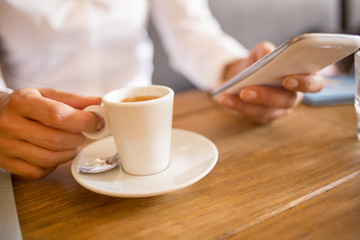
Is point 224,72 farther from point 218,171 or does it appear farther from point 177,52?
point 218,171

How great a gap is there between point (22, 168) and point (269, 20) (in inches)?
58.2

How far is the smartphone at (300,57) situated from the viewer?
401 millimetres

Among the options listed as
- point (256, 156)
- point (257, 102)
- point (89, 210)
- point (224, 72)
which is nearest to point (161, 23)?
point (224, 72)

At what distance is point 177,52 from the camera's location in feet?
3.79

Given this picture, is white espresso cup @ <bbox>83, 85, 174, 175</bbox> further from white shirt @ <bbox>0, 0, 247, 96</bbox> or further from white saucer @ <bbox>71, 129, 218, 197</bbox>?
white shirt @ <bbox>0, 0, 247, 96</bbox>

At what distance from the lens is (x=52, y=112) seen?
41 centimetres

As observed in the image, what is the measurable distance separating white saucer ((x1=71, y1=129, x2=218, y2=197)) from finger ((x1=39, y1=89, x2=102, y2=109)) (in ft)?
0.30

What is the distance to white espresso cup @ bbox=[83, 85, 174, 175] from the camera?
0.40m

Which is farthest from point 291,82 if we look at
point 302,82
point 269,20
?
point 269,20

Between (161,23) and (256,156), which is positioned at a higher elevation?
(161,23)

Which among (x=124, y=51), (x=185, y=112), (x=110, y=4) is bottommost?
(x=185, y=112)

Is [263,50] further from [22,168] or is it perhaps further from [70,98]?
[22,168]

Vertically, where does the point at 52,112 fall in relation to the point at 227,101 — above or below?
above

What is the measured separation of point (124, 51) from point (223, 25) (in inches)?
26.2
